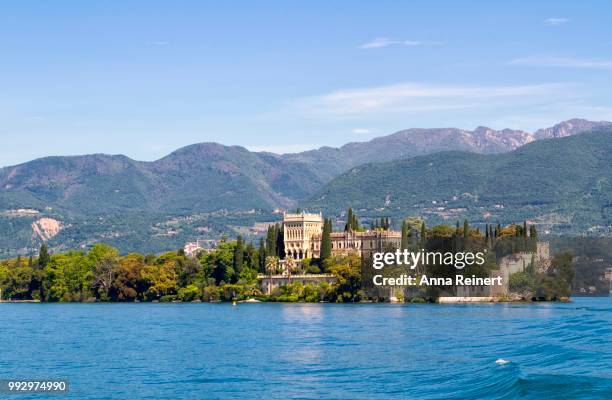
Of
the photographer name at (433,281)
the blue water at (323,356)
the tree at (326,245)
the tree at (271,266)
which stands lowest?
the blue water at (323,356)

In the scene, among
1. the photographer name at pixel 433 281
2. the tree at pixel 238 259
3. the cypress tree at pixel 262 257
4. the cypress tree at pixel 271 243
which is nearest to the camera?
the photographer name at pixel 433 281

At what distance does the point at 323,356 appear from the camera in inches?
2235

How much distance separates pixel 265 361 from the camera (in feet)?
181

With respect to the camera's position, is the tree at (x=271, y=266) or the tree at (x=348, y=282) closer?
the tree at (x=348, y=282)

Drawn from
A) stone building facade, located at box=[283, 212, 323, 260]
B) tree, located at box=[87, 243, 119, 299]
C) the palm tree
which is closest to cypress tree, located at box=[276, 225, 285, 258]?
stone building facade, located at box=[283, 212, 323, 260]

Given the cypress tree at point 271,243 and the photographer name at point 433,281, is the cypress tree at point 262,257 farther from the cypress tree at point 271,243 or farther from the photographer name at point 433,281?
the photographer name at point 433,281

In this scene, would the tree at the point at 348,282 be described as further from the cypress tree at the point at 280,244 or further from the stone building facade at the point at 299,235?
the stone building facade at the point at 299,235

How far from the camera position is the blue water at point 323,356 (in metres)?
44.1

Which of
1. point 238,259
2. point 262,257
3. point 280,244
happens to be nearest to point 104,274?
point 238,259

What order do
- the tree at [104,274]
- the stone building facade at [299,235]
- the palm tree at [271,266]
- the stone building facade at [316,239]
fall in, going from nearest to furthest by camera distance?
the palm tree at [271,266] → the tree at [104,274] → the stone building facade at [316,239] → the stone building facade at [299,235]

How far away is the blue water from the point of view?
44.1 metres

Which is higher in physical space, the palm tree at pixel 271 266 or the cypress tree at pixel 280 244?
the cypress tree at pixel 280 244

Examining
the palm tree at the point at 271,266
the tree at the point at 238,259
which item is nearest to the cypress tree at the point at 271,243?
the palm tree at the point at 271,266

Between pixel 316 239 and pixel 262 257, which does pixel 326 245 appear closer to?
pixel 262 257
